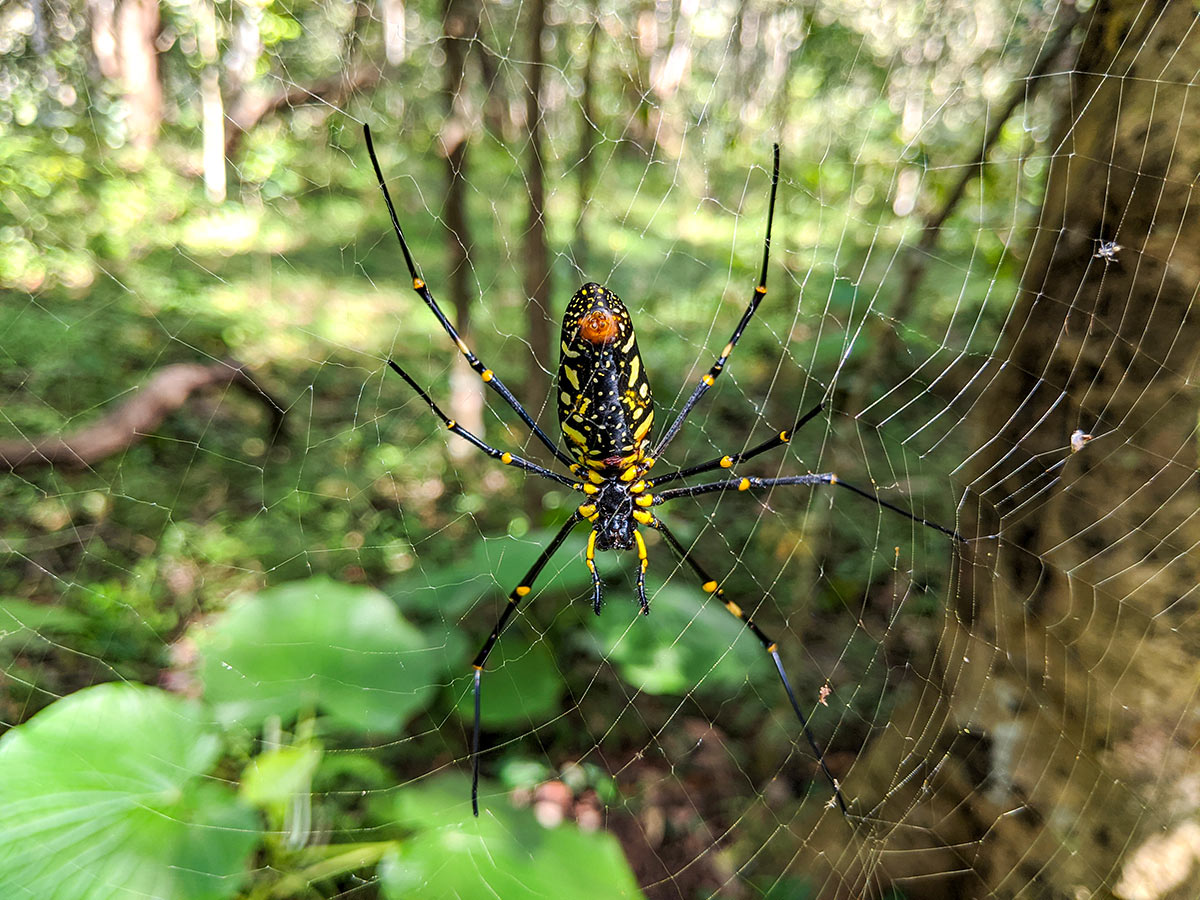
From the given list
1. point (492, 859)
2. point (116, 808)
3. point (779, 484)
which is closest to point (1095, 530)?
point (779, 484)

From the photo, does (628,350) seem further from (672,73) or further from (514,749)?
(672,73)

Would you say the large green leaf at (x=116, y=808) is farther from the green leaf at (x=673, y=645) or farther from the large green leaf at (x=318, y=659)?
the green leaf at (x=673, y=645)

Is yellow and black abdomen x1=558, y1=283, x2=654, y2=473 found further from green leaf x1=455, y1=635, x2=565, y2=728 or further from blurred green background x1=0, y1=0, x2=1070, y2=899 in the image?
green leaf x1=455, y1=635, x2=565, y2=728

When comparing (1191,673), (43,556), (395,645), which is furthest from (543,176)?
(43,556)

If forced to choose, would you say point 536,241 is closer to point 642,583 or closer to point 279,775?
point 642,583

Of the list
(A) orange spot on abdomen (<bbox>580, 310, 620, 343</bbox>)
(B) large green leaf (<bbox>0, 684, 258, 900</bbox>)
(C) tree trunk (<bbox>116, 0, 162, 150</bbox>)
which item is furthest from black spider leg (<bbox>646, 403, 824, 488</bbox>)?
(C) tree trunk (<bbox>116, 0, 162, 150</bbox>)

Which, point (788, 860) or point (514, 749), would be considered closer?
point (788, 860)
